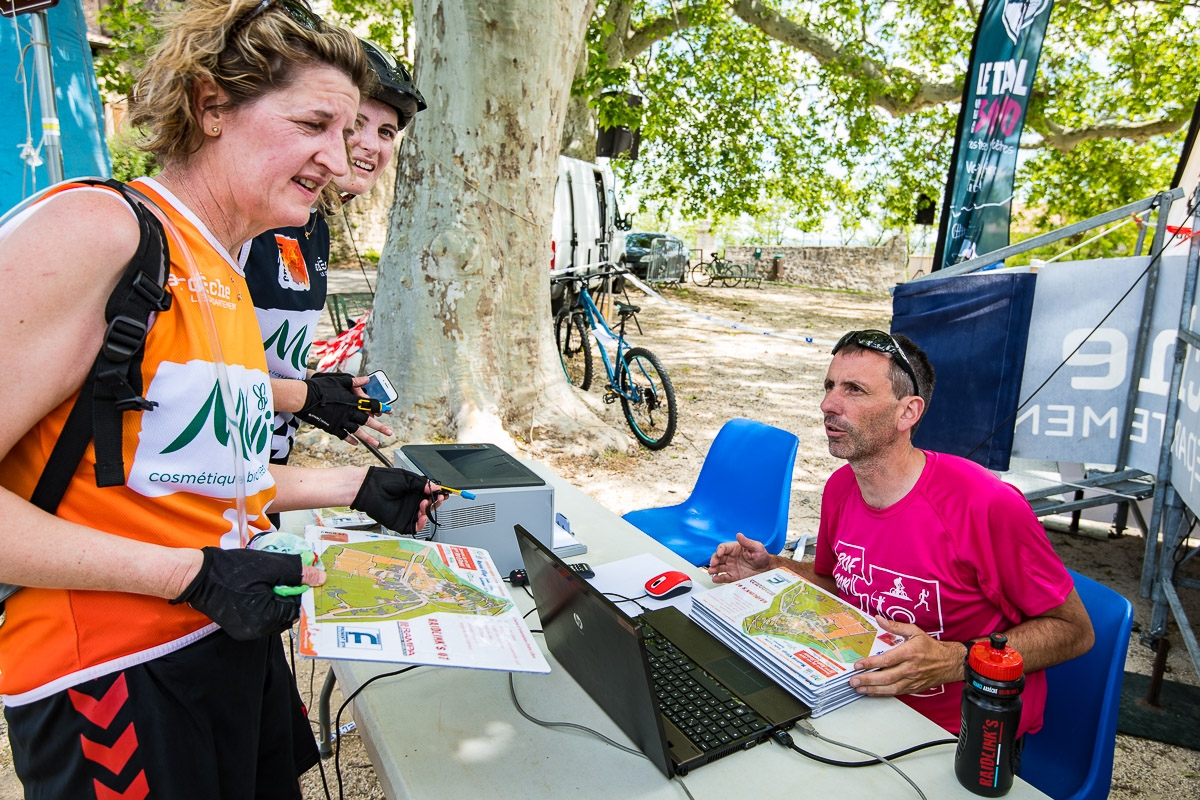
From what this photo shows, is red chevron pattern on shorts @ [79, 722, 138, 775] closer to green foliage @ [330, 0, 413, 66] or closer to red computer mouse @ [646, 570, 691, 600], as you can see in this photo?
red computer mouse @ [646, 570, 691, 600]

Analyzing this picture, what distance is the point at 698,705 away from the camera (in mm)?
1350

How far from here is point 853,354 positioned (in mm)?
1980

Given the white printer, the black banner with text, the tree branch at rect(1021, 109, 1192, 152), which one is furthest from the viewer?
the tree branch at rect(1021, 109, 1192, 152)

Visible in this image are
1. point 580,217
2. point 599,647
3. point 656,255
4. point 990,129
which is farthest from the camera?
point 656,255

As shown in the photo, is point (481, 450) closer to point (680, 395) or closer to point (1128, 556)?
point (1128, 556)

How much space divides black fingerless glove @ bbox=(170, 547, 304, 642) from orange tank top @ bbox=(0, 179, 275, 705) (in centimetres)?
7

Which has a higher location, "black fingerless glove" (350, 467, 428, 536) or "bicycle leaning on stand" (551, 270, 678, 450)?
"black fingerless glove" (350, 467, 428, 536)

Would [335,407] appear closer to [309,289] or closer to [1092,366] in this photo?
[309,289]

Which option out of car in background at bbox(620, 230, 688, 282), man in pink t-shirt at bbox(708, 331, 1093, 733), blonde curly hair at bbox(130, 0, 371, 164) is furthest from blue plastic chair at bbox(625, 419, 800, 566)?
car in background at bbox(620, 230, 688, 282)

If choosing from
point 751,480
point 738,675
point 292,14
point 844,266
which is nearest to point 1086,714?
point 738,675

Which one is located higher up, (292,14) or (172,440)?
(292,14)

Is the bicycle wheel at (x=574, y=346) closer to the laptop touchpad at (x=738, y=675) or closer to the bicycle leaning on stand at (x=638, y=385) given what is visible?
the bicycle leaning on stand at (x=638, y=385)

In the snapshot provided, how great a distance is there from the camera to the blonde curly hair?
→ 40.0 inches

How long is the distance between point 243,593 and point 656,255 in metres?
17.3
